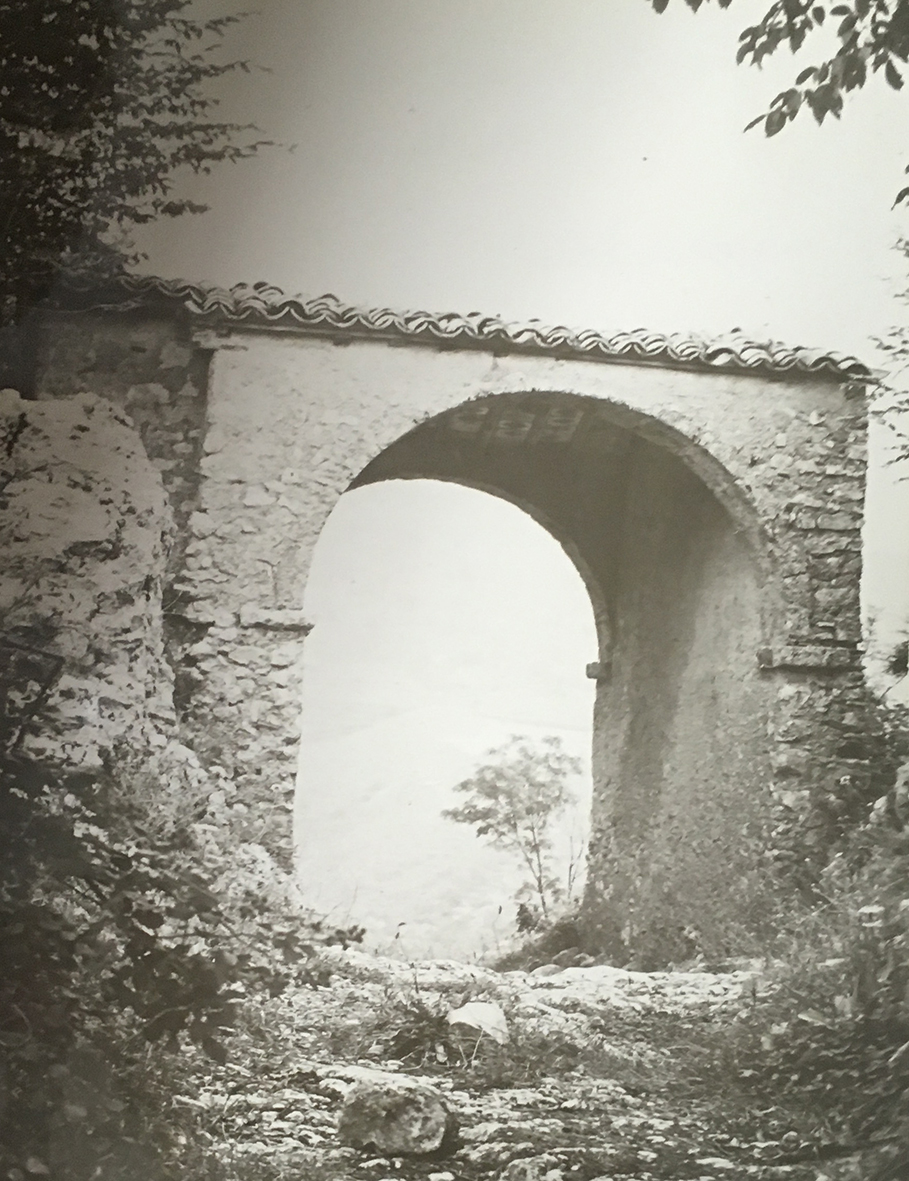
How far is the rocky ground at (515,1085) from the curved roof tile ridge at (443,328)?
57.3 inches

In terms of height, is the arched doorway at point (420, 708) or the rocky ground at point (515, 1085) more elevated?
the arched doorway at point (420, 708)

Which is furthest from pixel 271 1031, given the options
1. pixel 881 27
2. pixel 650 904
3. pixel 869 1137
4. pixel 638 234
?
pixel 881 27

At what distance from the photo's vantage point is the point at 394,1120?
200 centimetres

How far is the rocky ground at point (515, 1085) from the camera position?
2.00 meters

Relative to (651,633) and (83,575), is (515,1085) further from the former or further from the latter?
(83,575)

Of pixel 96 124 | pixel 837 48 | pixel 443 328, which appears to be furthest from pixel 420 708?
pixel 837 48

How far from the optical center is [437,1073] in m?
2.08

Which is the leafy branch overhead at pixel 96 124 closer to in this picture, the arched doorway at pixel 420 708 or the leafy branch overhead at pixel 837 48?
the arched doorway at pixel 420 708

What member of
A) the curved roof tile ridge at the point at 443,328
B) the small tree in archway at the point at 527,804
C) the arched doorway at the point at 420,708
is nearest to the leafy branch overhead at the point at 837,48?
the curved roof tile ridge at the point at 443,328

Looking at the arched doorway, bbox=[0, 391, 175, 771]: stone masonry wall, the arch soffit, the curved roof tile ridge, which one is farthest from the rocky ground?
the curved roof tile ridge

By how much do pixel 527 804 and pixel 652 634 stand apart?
65 cm

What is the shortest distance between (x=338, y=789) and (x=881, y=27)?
2.29 m

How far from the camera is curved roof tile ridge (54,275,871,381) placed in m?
2.29

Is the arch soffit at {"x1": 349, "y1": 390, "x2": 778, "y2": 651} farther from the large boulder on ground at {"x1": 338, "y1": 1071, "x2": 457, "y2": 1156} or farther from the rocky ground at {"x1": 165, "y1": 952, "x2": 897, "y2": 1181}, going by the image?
the large boulder on ground at {"x1": 338, "y1": 1071, "x2": 457, "y2": 1156}
